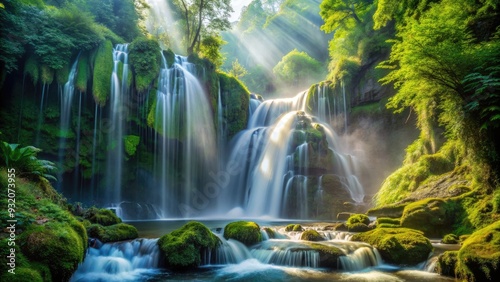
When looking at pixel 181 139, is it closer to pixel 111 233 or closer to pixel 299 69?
pixel 111 233

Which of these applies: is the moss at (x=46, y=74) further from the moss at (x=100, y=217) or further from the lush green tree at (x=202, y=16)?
the lush green tree at (x=202, y=16)

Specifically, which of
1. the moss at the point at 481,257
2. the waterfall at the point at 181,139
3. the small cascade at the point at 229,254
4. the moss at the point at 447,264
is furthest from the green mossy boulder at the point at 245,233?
the waterfall at the point at 181,139

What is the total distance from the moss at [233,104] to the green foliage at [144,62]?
233 inches

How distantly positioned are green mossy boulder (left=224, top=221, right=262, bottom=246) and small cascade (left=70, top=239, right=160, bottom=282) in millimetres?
2197

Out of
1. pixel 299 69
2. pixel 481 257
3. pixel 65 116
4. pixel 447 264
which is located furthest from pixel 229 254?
pixel 299 69

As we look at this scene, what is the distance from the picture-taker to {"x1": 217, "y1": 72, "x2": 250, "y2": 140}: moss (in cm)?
2353

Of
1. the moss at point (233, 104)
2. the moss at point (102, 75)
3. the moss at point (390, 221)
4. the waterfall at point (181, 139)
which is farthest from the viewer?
the moss at point (233, 104)

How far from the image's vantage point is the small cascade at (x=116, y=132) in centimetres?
1769

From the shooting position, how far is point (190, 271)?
693 centimetres

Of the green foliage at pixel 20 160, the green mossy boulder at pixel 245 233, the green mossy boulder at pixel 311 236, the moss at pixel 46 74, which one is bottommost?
the green mossy boulder at pixel 311 236

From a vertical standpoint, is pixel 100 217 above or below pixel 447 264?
above

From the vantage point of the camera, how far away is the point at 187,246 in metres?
7.30

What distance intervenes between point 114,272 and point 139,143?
1313cm

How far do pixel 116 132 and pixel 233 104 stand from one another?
31.0 ft
